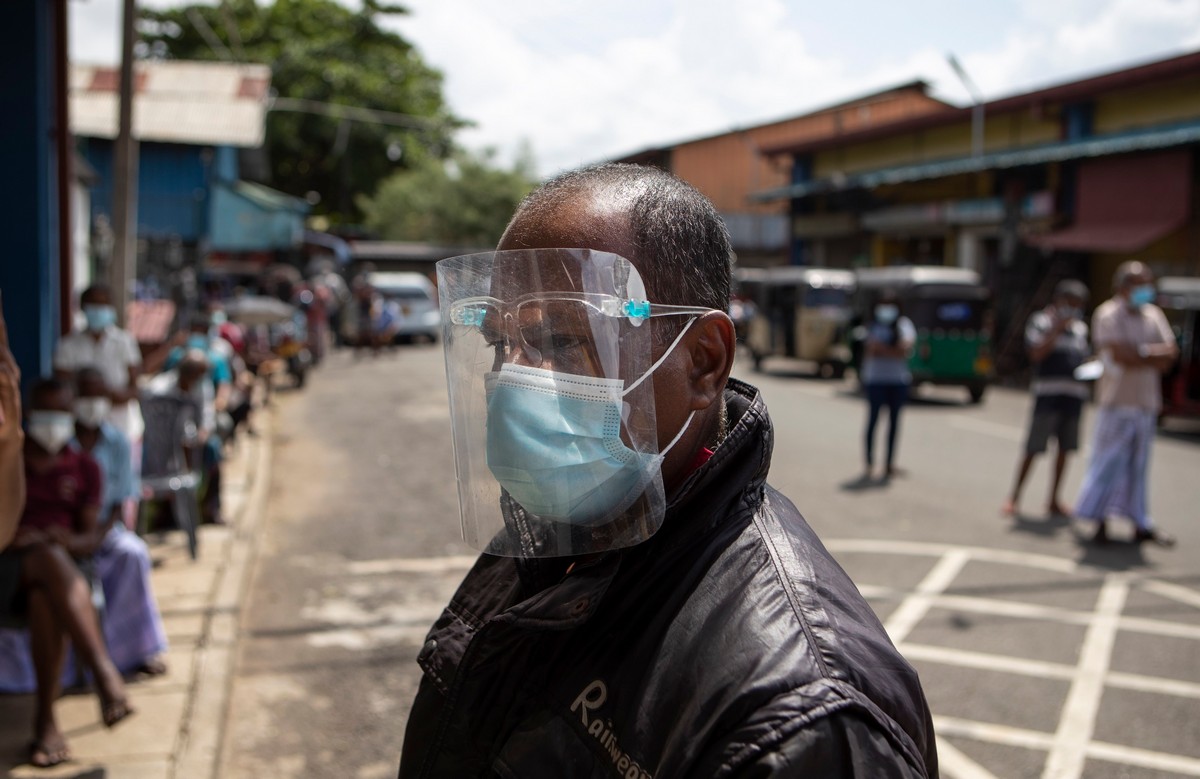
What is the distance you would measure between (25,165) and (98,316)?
1152mm

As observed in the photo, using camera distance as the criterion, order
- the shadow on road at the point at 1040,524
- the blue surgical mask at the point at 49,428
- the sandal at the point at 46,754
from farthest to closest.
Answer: the shadow on road at the point at 1040,524, the blue surgical mask at the point at 49,428, the sandal at the point at 46,754

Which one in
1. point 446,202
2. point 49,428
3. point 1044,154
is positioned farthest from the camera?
point 446,202

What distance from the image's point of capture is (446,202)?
3966cm

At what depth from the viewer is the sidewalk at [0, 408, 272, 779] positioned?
151 inches

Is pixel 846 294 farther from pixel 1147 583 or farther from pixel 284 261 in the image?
pixel 284 261

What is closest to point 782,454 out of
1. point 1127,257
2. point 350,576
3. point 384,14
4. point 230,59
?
point 350,576

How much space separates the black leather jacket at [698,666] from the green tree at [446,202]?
38.6 meters

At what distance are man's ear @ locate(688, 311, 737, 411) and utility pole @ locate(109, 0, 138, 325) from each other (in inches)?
252

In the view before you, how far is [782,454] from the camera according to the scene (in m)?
10.7

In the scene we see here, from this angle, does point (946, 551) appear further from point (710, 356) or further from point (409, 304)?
point (409, 304)

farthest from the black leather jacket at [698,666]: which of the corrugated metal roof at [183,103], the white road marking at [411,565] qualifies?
the corrugated metal roof at [183,103]

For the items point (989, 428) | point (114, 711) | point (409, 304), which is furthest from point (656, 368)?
point (409, 304)

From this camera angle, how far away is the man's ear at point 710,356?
4.49 ft

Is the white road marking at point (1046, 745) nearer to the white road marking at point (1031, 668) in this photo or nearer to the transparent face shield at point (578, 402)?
the white road marking at point (1031, 668)
